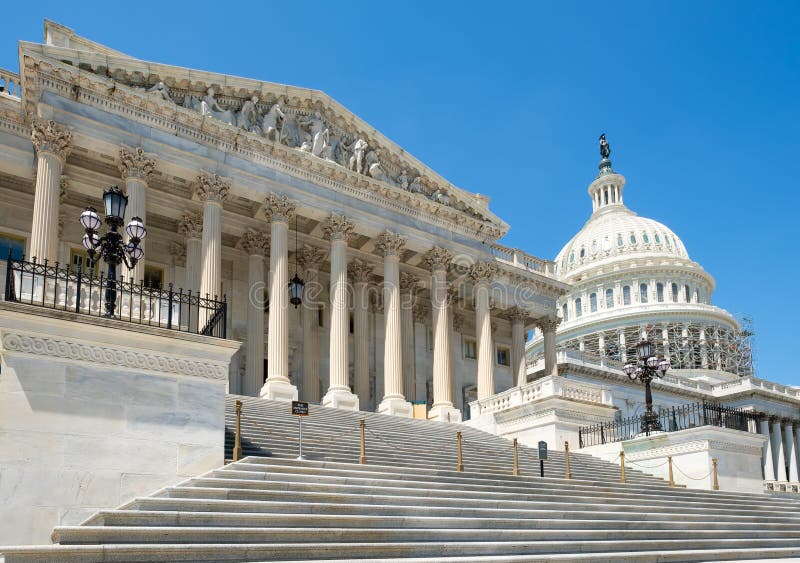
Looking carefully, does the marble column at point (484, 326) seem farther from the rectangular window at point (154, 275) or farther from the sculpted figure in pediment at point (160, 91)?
the sculpted figure in pediment at point (160, 91)

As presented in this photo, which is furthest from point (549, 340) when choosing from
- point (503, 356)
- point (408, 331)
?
point (408, 331)

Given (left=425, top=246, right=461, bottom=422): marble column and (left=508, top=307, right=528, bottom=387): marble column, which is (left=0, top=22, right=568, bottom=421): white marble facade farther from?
(left=508, top=307, right=528, bottom=387): marble column

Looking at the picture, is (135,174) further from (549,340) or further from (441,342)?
(549,340)

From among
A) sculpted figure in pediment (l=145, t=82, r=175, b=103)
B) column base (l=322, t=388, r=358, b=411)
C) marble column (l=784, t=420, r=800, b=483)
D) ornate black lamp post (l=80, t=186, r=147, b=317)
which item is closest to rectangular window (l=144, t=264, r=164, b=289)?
sculpted figure in pediment (l=145, t=82, r=175, b=103)

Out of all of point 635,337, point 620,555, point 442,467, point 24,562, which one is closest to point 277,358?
point 442,467

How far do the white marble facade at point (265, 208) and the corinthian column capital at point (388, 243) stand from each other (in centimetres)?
7

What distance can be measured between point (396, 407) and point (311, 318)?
23.8 ft

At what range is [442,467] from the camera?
2292cm

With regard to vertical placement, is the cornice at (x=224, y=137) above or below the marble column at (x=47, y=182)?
above

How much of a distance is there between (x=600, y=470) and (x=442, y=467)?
7.74m

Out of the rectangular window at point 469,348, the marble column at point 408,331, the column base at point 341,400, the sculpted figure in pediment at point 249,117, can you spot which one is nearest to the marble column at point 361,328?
the marble column at point 408,331

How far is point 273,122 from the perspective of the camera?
35.9 meters

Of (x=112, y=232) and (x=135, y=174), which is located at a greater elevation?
(x=135, y=174)

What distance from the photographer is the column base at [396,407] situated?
36.0m
